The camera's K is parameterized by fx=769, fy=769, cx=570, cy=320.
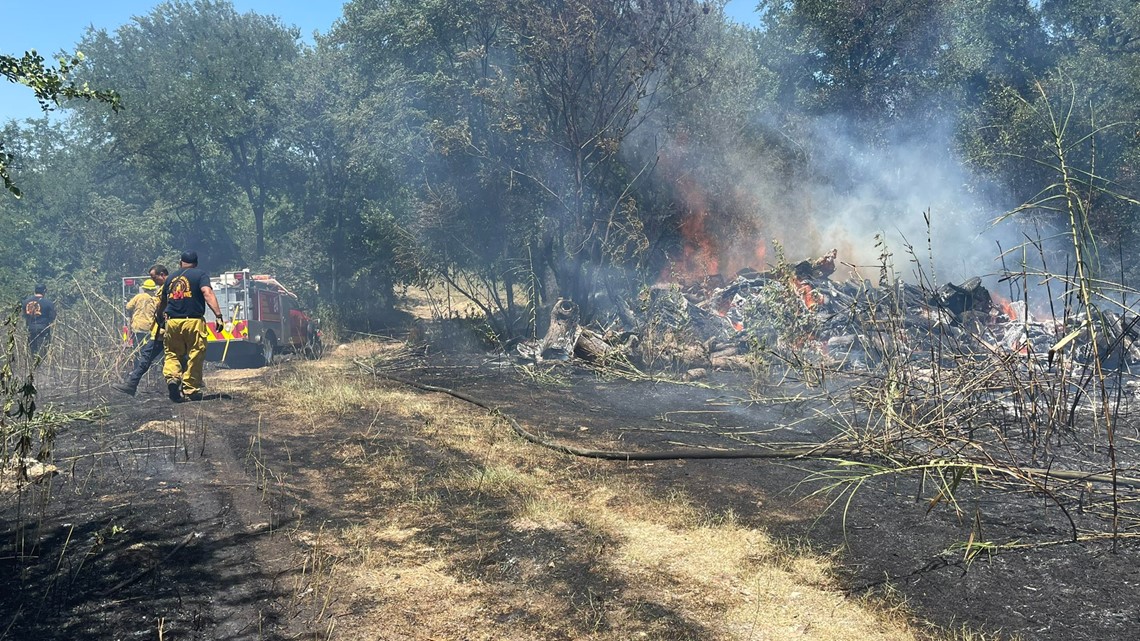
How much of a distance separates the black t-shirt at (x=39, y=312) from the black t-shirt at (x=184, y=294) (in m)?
5.11

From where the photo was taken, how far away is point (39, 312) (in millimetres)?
12719

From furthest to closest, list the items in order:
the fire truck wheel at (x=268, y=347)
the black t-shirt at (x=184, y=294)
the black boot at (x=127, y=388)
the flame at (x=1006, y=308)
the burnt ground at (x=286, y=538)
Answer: the flame at (x=1006, y=308)
the fire truck wheel at (x=268, y=347)
the black boot at (x=127, y=388)
the black t-shirt at (x=184, y=294)
the burnt ground at (x=286, y=538)

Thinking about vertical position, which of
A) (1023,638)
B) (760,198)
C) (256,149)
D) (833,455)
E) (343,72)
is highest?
(343,72)

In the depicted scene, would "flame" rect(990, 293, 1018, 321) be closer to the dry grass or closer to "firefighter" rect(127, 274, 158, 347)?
the dry grass

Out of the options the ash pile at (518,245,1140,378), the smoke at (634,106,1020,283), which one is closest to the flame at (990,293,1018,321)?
the ash pile at (518,245,1140,378)

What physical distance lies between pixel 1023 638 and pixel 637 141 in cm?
1607

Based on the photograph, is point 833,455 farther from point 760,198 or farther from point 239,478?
point 760,198

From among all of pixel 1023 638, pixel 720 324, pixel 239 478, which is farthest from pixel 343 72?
pixel 1023 638

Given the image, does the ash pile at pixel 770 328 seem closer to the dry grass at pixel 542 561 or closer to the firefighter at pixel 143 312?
the dry grass at pixel 542 561

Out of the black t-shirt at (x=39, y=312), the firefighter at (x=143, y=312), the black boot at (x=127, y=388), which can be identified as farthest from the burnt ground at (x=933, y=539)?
the black t-shirt at (x=39, y=312)

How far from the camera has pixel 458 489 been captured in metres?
5.83

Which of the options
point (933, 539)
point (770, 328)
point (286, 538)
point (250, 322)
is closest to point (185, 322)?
point (286, 538)

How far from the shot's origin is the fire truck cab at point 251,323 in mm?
14297

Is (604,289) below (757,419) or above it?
above
